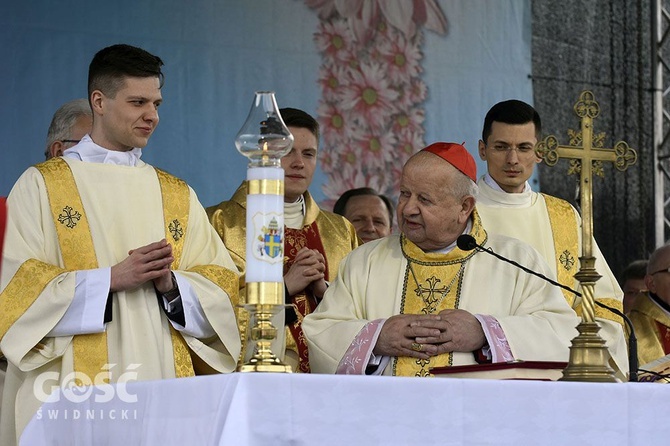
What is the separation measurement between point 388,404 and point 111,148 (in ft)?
7.45

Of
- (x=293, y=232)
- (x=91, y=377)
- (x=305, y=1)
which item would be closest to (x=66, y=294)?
(x=91, y=377)

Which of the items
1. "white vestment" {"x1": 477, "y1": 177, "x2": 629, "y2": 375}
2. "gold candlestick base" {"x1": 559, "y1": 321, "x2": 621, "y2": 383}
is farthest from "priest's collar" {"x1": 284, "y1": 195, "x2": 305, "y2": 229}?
"gold candlestick base" {"x1": 559, "y1": 321, "x2": 621, "y2": 383}

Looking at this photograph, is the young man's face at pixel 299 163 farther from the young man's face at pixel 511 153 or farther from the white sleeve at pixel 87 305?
the white sleeve at pixel 87 305

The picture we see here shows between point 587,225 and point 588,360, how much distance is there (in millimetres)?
468

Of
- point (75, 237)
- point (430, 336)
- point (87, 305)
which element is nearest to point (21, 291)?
point (87, 305)

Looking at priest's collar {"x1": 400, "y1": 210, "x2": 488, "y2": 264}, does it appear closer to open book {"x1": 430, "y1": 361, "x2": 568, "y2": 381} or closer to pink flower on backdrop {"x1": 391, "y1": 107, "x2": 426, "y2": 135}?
open book {"x1": 430, "y1": 361, "x2": 568, "y2": 381}

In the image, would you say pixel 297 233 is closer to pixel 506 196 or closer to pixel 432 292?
pixel 506 196

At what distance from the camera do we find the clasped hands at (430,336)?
179 inches

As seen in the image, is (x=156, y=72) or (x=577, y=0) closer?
(x=156, y=72)

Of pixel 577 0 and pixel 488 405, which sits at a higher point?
pixel 577 0

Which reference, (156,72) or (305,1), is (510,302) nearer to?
(156,72)

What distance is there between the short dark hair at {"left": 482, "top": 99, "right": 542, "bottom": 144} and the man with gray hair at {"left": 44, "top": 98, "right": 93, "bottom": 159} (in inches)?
74.7

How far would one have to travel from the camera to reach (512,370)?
152 inches

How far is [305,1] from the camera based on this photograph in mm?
8625
